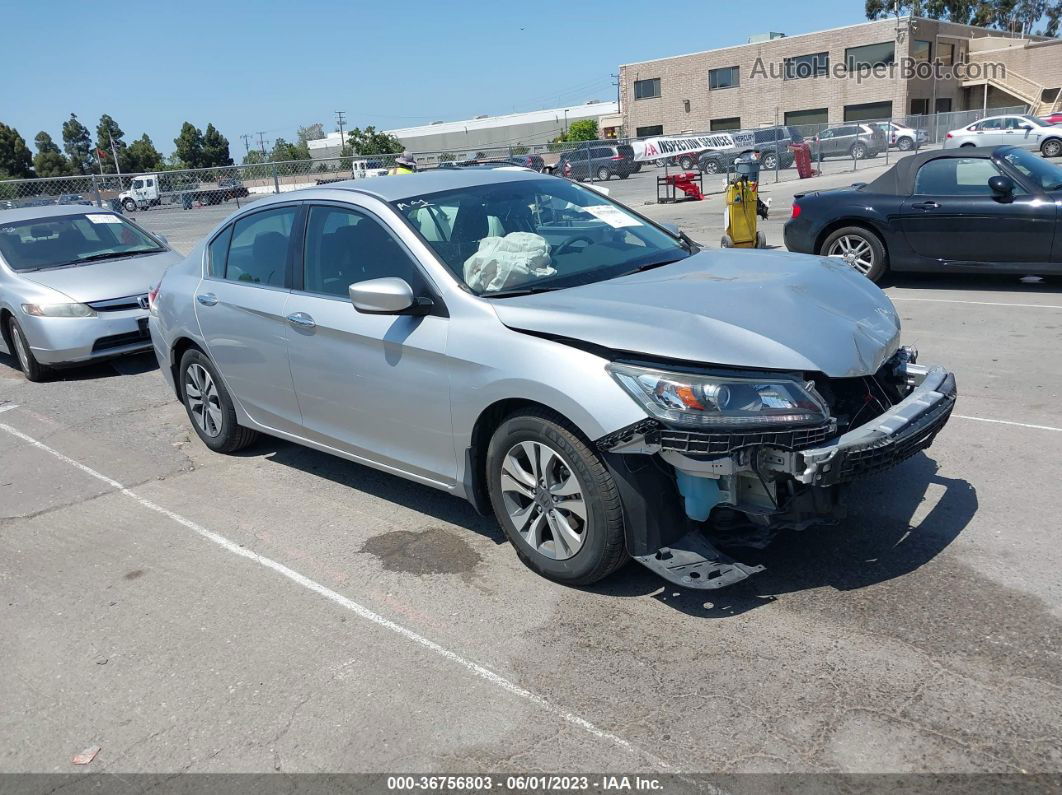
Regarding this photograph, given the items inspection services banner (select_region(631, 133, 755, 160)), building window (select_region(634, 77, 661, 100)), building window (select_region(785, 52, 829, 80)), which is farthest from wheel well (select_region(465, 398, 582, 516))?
building window (select_region(634, 77, 661, 100))

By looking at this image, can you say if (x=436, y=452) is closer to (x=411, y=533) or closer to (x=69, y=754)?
(x=411, y=533)

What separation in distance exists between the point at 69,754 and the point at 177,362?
3.70 metres

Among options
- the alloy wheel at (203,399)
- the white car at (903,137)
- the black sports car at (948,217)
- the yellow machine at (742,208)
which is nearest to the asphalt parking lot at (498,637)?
the alloy wheel at (203,399)

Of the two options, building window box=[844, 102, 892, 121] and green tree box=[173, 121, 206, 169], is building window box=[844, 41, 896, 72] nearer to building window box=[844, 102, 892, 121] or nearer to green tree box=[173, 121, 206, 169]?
building window box=[844, 102, 892, 121]

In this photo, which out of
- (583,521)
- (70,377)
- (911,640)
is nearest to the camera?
(911,640)

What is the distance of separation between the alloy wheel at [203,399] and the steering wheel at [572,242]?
266 centimetres

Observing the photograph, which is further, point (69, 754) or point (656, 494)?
point (656, 494)

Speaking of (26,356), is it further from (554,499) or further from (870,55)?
(870,55)

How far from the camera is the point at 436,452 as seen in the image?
444cm

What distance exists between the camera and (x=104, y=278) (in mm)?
9117

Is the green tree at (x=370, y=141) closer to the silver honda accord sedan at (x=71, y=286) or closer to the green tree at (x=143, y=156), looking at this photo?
the green tree at (x=143, y=156)

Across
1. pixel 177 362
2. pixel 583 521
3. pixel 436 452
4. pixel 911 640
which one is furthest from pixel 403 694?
pixel 177 362

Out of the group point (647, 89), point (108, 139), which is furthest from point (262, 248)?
point (108, 139)

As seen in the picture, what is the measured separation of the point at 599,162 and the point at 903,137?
13976 millimetres
